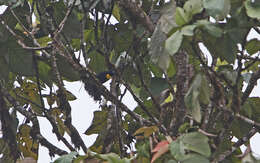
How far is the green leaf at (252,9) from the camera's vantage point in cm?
138

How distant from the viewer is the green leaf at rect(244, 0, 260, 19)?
138cm

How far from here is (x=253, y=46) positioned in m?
1.95

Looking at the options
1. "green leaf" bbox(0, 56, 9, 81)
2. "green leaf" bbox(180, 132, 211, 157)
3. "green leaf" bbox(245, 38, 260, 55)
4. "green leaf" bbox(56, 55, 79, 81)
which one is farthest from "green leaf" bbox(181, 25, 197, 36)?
"green leaf" bbox(0, 56, 9, 81)

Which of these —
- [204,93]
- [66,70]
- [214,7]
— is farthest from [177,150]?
[66,70]

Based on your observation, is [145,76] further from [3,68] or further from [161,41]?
[161,41]

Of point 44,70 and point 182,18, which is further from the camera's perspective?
point 44,70

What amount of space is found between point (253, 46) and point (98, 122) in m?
0.77

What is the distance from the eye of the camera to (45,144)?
88.0 inches

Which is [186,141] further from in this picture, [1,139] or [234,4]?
[1,139]

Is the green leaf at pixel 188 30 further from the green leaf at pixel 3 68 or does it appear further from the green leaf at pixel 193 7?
the green leaf at pixel 3 68

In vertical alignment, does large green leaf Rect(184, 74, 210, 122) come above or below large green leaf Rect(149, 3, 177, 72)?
below

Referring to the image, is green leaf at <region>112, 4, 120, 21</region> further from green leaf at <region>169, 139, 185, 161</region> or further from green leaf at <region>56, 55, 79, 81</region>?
green leaf at <region>169, 139, 185, 161</region>

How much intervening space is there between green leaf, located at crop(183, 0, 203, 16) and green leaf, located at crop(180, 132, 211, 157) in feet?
1.03

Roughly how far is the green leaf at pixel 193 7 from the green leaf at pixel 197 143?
1.03ft
